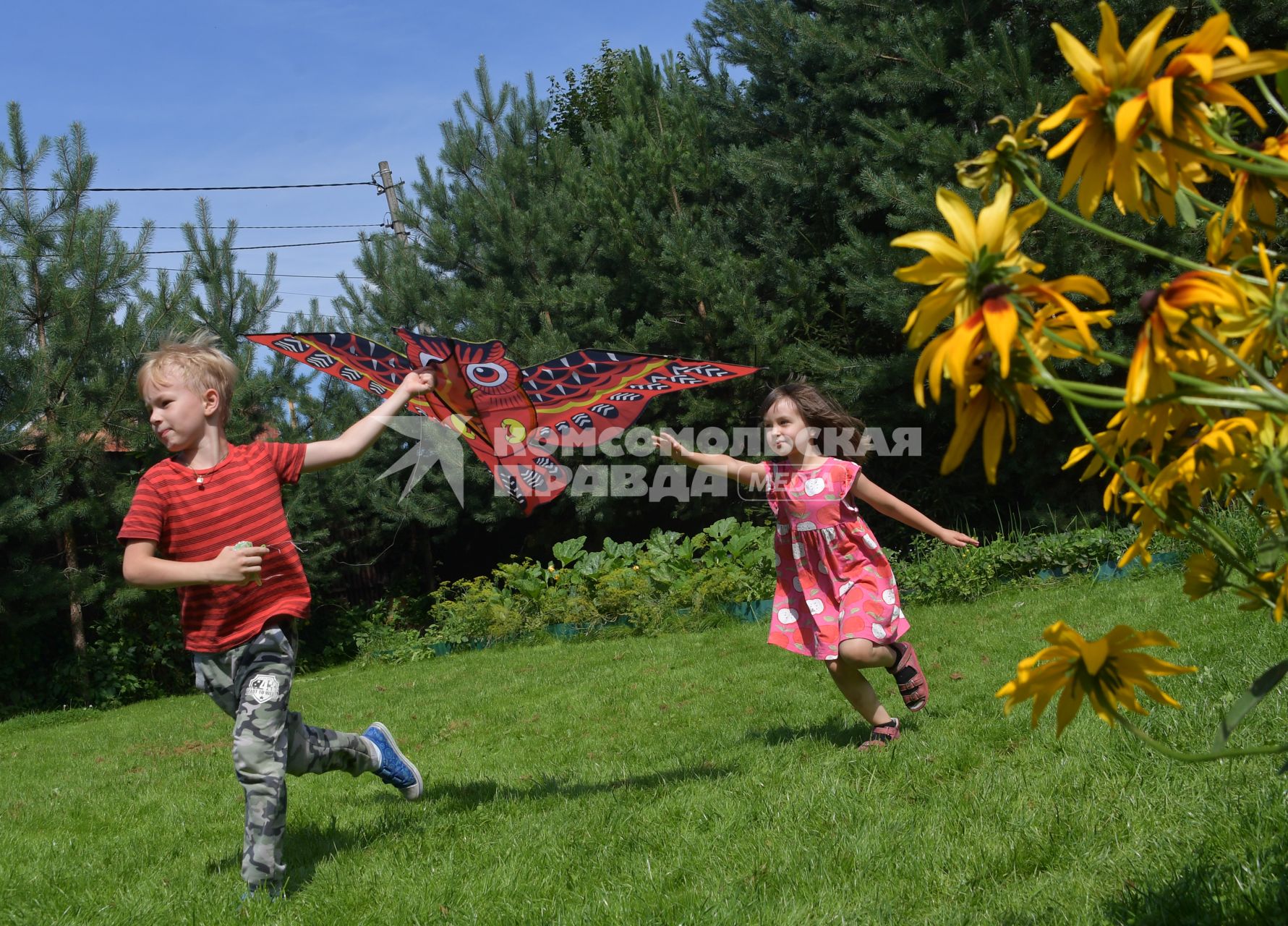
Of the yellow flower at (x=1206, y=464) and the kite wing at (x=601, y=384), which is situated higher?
the kite wing at (x=601, y=384)

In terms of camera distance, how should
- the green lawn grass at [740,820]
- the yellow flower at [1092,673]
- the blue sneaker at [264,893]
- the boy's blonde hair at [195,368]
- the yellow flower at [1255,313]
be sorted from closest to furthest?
the yellow flower at [1255,313], the yellow flower at [1092,673], the green lawn grass at [740,820], the blue sneaker at [264,893], the boy's blonde hair at [195,368]

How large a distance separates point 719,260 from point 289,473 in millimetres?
7863

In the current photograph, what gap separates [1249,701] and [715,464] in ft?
10.9

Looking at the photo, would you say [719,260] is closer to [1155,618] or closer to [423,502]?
[423,502]

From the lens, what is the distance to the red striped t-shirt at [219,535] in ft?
10.8

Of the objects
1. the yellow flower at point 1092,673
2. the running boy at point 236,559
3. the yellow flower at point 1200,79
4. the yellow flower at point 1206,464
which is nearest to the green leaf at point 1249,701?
the yellow flower at point 1092,673

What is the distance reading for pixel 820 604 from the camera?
4590 mm

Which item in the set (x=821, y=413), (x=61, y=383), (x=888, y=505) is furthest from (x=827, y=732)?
(x=61, y=383)

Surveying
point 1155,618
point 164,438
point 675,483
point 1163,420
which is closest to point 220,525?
point 164,438

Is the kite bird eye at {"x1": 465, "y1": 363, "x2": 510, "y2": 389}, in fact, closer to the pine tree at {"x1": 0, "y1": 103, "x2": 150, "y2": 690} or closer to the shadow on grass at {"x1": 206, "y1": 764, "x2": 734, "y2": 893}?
the shadow on grass at {"x1": 206, "y1": 764, "x2": 734, "y2": 893}

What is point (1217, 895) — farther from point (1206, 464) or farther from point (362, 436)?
point (362, 436)

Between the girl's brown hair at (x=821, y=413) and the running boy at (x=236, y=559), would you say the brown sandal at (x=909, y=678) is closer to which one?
the girl's brown hair at (x=821, y=413)

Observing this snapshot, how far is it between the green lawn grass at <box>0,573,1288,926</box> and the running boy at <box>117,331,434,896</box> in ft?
1.20

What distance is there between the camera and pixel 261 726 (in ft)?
10.4
